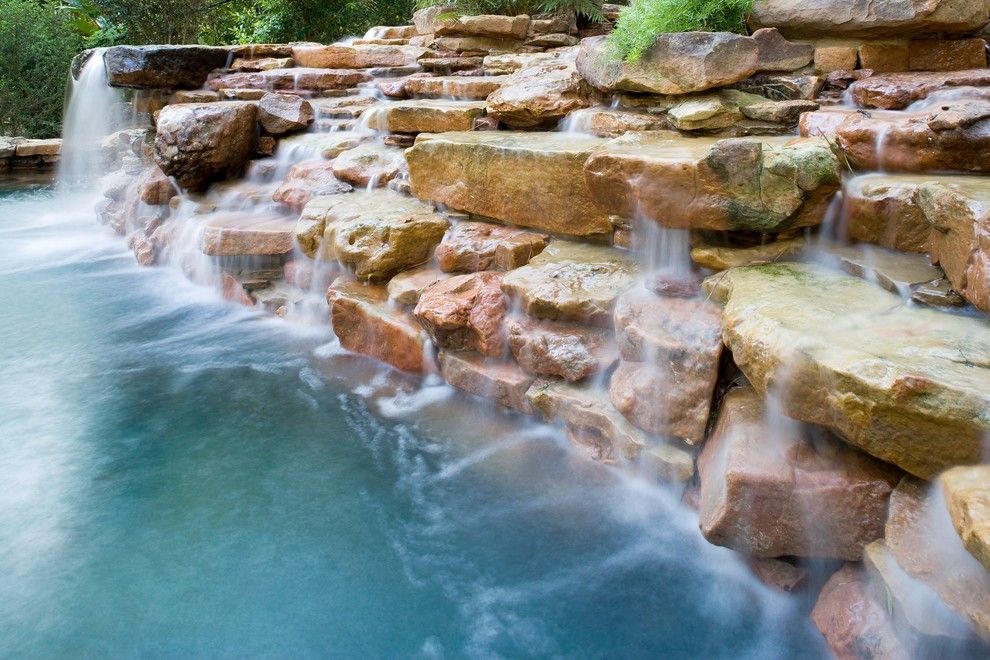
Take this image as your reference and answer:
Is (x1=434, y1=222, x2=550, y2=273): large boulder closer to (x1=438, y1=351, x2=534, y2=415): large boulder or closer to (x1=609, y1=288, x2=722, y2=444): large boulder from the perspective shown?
(x1=438, y1=351, x2=534, y2=415): large boulder

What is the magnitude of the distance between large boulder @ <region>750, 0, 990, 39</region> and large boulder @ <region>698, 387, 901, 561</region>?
343 cm

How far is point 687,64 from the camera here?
4.77 meters

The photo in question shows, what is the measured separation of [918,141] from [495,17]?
6.32 meters

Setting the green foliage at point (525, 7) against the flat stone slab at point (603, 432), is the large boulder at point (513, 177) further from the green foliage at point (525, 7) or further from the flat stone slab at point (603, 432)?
the green foliage at point (525, 7)

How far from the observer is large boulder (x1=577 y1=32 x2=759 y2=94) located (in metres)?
4.70

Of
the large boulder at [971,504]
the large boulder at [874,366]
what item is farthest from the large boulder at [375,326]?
the large boulder at [971,504]

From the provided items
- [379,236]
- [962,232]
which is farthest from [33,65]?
[962,232]

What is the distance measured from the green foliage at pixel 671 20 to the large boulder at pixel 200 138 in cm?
411

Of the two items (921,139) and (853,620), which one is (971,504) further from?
(921,139)

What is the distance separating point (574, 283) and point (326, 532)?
1.91 meters

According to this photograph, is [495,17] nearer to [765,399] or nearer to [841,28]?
[841,28]

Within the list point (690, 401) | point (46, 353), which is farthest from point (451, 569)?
point (46, 353)

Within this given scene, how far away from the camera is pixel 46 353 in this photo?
18.0ft

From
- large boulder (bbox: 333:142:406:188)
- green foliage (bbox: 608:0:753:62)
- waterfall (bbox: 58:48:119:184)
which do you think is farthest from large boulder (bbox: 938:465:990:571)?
waterfall (bbox: 58:48:119:184)
